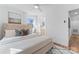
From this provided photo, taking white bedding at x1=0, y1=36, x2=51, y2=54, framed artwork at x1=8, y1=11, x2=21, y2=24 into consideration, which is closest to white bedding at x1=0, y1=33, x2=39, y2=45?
→ white bedding at x1=0, y1=36, x2=51, y2=54

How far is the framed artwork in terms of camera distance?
67.2 inches

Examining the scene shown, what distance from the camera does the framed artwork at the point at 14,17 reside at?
171cm

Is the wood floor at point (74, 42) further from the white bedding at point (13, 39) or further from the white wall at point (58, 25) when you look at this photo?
the white bedding at point (13, 39)

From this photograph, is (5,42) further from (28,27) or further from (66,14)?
(66,14)

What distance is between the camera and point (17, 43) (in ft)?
5.58

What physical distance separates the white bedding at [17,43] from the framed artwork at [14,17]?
29 cm

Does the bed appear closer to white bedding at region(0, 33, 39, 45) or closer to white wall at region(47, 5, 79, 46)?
white bedding at region(0, 33, 39, 45)

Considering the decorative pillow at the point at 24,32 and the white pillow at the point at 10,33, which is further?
the decorative pillow at the point at 24,32

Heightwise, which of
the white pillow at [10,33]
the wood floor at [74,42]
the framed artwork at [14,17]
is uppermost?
the framed artwork at [14,17]

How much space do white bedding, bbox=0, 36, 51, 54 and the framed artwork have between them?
29 cm

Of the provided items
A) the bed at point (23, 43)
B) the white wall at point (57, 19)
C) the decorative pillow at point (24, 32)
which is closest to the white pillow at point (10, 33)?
the bed at point (23, 43)

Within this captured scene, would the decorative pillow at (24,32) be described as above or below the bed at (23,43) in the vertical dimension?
above
